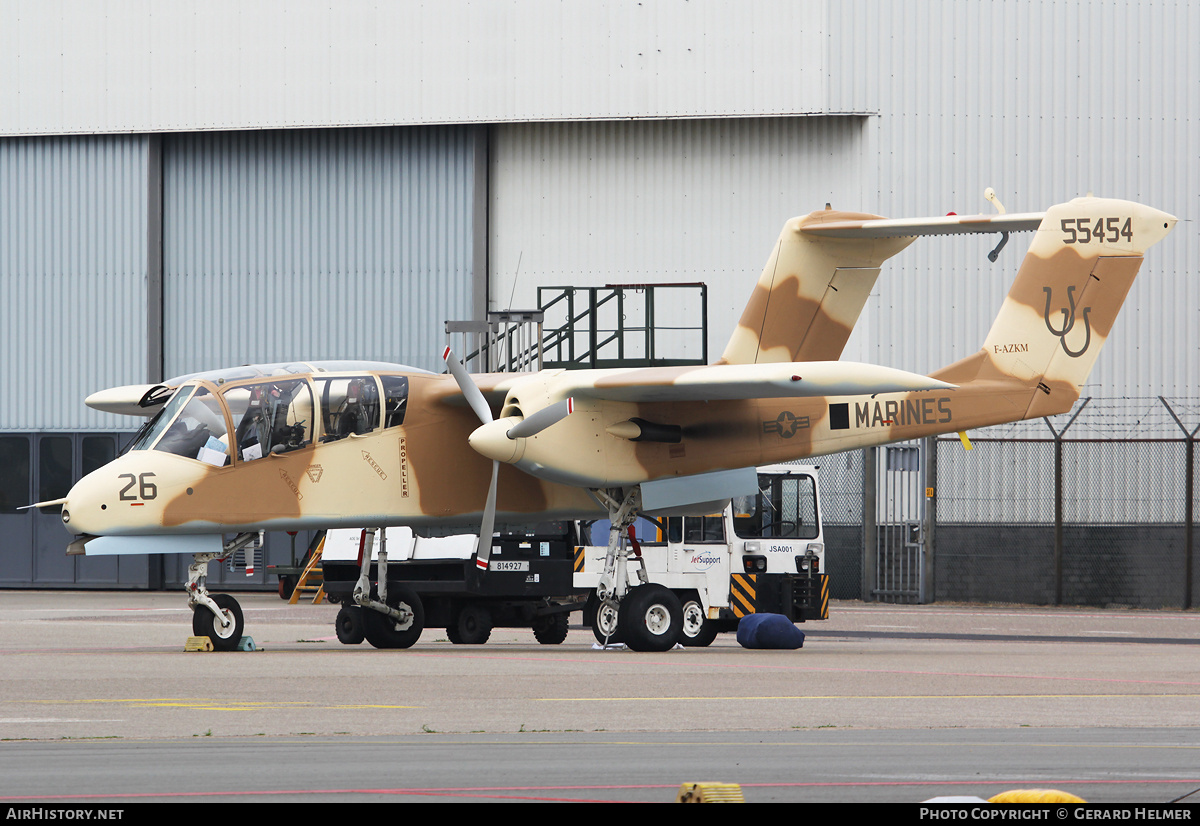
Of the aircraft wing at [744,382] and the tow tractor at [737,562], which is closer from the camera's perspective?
the aircraft wing at [744,382]

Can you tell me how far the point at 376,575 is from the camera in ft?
73.7

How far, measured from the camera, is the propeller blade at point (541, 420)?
18625 millimetres

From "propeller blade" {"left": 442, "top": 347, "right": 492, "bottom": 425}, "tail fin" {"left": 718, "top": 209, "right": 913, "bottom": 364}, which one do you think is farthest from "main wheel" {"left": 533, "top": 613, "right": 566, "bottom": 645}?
"tail fin" {"left": 718, "top": 209, "right": 913, "bottom": 364}

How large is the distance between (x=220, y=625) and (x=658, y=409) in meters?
6.03

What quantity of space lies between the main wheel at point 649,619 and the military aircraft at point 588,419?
0.11 meters

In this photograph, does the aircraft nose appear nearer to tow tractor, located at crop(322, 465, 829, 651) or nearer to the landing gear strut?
the landing gear strut

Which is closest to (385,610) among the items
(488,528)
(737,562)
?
(488,528)

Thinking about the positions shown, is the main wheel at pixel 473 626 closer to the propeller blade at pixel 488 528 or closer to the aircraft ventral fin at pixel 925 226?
the propeller blade at pixel 488 528

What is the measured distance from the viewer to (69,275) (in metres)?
41.1

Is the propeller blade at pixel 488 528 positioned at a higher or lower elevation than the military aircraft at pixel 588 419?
lower

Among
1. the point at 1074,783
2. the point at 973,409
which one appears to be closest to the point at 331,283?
the point at 973,409

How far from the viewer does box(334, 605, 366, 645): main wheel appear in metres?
20.9

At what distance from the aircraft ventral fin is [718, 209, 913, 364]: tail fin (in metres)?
0.14

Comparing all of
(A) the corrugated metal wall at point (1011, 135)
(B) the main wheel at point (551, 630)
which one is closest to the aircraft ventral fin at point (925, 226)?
(B) the main wheel at point (551, 630)
